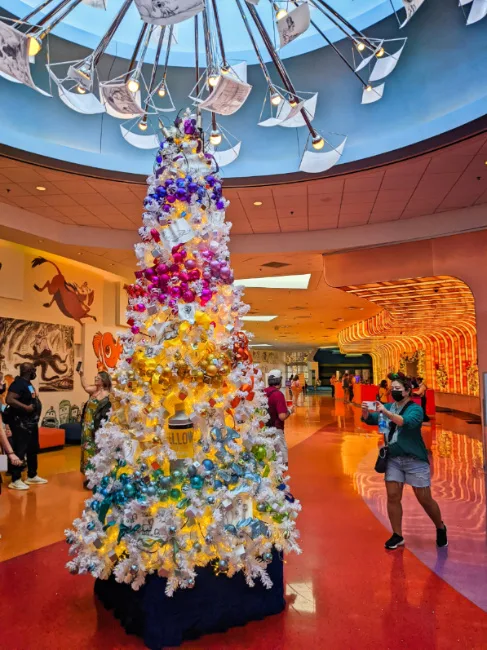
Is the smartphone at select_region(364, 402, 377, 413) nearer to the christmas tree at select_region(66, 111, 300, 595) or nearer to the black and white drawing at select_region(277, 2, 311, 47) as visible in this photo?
the christmas tree at select_region(66, 111, 300, 595)

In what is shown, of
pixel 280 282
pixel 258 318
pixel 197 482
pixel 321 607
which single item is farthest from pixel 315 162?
pixel 258 318

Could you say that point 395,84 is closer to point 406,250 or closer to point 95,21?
point 406,250

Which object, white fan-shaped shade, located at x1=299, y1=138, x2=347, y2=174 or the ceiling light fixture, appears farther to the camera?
the ceiling light fixture

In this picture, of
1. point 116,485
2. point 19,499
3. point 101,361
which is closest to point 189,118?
point 116,485

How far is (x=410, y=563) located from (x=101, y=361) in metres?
9.67

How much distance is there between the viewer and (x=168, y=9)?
96.0 inches

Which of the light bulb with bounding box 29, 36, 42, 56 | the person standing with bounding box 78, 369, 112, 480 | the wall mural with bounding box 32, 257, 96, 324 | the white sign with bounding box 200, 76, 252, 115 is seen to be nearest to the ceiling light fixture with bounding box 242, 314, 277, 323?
the wall mural with bounding box 32, 257, 96, 324

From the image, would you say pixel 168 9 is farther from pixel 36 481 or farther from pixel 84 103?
pixel 36 481

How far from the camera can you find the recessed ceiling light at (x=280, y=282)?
41.2ft

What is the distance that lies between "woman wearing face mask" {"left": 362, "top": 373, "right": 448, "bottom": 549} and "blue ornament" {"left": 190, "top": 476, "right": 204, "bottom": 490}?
67.5 inches

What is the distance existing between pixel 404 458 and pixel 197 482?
2.04 m

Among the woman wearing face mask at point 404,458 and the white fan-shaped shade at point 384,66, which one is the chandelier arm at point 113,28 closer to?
the white fan-shaped shade at point 384,66

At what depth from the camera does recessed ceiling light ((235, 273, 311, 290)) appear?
41.2 ft

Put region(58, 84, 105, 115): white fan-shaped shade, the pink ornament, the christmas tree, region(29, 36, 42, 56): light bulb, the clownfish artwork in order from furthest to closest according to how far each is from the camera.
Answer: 1. the clownfish artwork
2. region(58, 84, 105, 115): white fan-shaped shade
3. the pink ornament
4. region(29, 36, 42, 56): light bulb
5. the christmas tree
